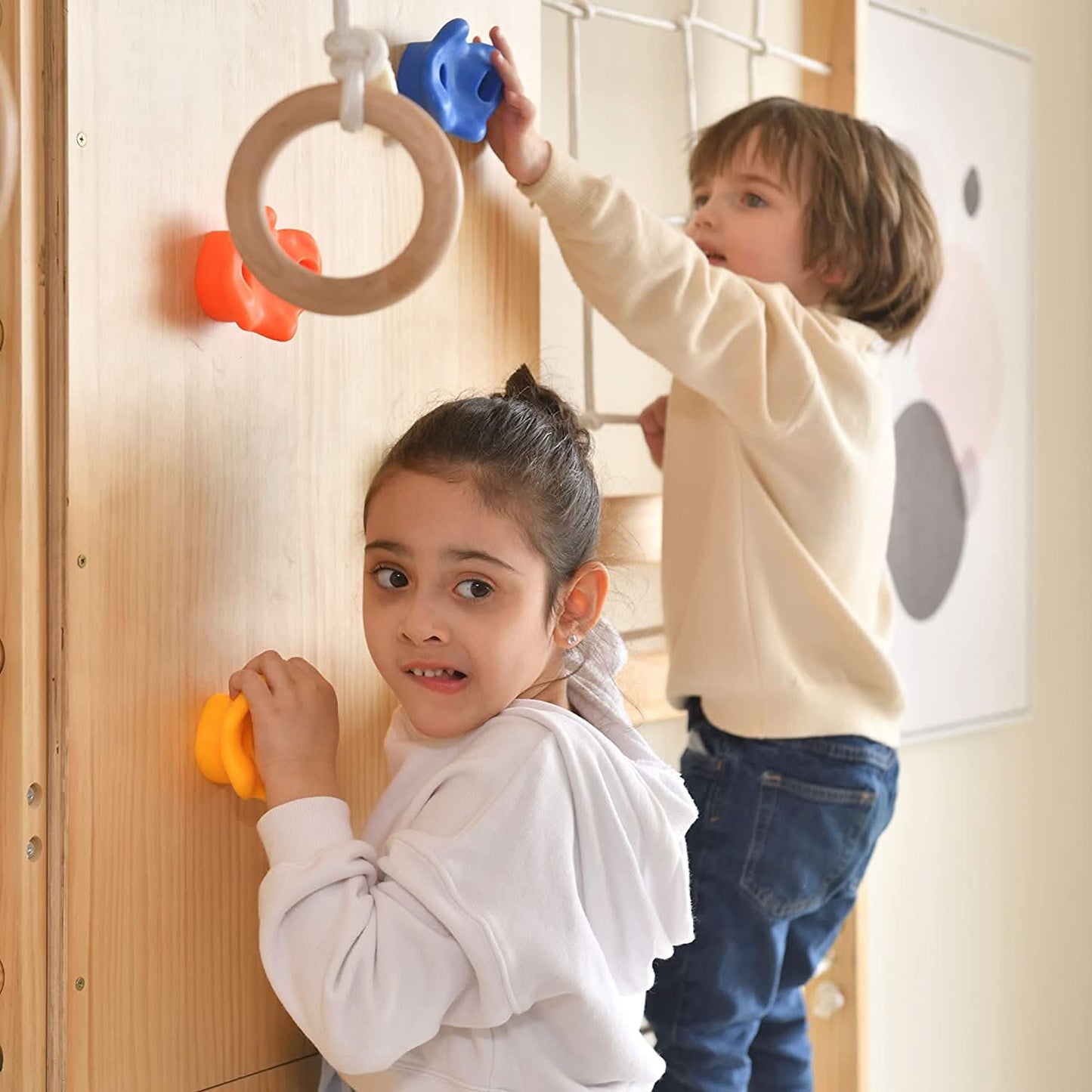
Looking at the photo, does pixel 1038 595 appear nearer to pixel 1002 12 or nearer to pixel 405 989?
pixel 1002 12

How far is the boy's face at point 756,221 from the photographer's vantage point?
1187 millimetres

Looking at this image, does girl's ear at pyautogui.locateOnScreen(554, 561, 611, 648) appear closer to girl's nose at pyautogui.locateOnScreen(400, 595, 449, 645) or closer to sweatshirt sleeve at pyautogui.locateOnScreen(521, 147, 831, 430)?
girl's nose at pyautogui.locateOnScreen(400, 595, 449, 645)

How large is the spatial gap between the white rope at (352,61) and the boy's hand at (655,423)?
0.71 metres

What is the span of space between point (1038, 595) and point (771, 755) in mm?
972

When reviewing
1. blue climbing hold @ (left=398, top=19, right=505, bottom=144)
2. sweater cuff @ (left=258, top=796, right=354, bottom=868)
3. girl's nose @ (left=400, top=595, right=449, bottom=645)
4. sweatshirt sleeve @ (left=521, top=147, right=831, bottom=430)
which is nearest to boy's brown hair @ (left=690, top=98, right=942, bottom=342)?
sweatshirt sleeve @ (left=521, top=147, right=831, bottom=430)

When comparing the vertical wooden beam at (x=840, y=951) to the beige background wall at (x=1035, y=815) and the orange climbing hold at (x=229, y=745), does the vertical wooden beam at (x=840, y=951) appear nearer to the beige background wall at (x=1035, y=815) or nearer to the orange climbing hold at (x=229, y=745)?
the beige background wall at (x=1035, y=815)

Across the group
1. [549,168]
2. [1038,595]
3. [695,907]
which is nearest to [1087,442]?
[1038,595]

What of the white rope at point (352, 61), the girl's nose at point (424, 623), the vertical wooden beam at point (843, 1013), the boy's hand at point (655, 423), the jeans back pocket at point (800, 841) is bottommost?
the vertical wooden beam at point (843, 1013)

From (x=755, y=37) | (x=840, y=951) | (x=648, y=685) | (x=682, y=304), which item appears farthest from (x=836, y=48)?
(x=840, y=951)

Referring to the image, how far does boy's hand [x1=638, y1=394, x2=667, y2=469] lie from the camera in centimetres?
127

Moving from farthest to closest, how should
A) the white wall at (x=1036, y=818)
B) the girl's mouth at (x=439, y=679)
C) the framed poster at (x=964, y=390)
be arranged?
the white wall at (x=1036, y=818) < the framed poster at (x=964, y=390) < the girl's mouth at (x=439, y=679)

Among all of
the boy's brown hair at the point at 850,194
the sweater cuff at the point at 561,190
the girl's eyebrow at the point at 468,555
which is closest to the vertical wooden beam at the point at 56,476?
the girl's eyebrow at the point at 468,555

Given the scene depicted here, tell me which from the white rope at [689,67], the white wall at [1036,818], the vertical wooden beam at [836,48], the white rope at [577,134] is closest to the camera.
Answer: the white rope at [577,134]

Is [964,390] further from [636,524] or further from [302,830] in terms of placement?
[302,830]
